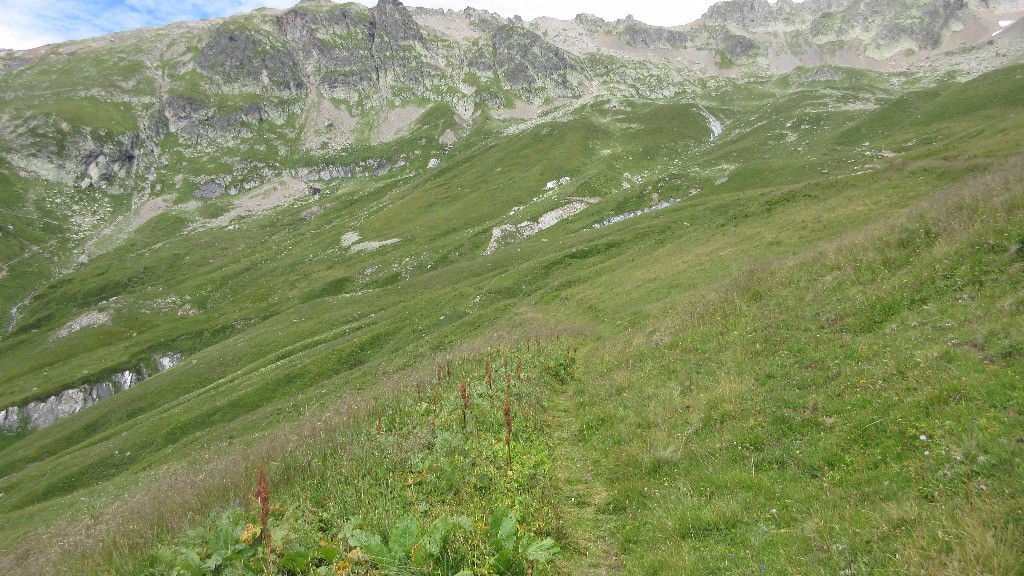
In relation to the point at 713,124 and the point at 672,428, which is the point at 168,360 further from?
the point at 713,124

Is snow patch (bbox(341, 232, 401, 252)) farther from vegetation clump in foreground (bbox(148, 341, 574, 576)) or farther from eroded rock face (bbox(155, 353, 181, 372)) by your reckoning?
vegetation clump in foreground (bbox(148, 341, 574, 576))

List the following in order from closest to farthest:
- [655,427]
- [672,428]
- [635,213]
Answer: [672,428]
[655,427]
[635,213]

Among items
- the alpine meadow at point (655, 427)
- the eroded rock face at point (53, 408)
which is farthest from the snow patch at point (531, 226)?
the eroded rock face at point (53, 408)

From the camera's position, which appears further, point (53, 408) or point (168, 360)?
point (168, 360)

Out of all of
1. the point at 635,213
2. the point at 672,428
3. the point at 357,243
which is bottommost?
the point at 635,213

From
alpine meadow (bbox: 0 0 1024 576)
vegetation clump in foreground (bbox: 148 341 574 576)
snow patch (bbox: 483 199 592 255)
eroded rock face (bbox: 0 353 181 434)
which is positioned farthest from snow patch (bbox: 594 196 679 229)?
eroded rock face (bbox: 0 353 181 434)

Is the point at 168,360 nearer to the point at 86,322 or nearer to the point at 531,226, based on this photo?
the point at 86,322

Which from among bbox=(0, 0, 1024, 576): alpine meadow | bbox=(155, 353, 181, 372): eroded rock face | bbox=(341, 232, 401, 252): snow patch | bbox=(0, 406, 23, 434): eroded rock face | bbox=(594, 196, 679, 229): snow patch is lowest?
bbox=(0, 406, 23, 434): eroded rock face

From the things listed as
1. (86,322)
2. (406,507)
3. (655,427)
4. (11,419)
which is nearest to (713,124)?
(655,427)

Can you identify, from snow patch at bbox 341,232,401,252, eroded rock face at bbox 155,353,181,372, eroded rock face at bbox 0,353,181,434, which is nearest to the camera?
eroded rock face at bbox 0,353,181,434

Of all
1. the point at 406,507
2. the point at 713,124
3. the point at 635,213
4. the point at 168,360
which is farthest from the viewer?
the point at 713,124

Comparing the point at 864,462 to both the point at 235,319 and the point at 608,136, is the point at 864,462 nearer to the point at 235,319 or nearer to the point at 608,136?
the point at 235,319

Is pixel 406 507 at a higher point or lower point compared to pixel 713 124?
lower

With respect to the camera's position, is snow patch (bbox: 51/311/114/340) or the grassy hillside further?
snow patch (bbox: 51/311/114/340)
